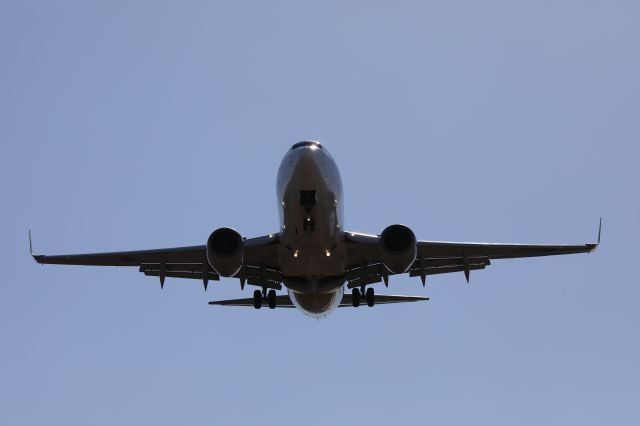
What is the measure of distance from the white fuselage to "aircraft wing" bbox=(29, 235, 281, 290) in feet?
3.03

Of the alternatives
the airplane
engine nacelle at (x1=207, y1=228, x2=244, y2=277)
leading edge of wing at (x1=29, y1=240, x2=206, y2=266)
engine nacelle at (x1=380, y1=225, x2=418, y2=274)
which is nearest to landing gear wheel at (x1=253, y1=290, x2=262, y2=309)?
the airplane

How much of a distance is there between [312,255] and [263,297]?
5.13 metres

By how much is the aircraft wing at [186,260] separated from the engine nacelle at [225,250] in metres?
2.07

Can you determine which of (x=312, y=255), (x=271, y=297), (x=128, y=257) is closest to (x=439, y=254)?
(x=312, y=255)

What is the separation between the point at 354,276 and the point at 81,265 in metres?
8.58

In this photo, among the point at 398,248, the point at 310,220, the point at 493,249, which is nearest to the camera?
the point at 310,220

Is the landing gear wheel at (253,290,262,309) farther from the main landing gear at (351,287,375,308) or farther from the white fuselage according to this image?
the main landing gear at (351,287,375,308)

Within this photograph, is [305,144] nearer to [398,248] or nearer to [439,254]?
[398,248]

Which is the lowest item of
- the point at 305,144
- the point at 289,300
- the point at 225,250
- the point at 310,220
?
the point at 289,300

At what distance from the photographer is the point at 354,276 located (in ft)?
100

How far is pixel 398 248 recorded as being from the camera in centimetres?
2667

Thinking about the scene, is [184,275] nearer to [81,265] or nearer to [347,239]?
[81,265]

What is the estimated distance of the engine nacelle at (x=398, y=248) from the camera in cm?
2662

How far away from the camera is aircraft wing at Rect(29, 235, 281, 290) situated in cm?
2898
